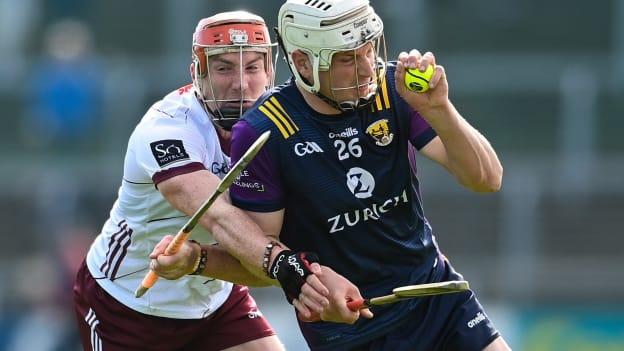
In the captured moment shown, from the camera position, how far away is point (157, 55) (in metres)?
16.1

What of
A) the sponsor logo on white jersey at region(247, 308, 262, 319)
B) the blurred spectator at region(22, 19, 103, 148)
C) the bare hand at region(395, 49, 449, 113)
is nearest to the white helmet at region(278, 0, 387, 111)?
the bare hand at region(395, 49, 449, 113)

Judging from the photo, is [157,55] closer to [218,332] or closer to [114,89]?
[114,89]

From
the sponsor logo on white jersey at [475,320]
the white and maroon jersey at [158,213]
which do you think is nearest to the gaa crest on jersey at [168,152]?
the white and maroon jersey at [158,213]

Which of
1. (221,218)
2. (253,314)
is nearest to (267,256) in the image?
(221,218)

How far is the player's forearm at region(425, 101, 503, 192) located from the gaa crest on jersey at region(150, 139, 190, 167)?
108 centimetres

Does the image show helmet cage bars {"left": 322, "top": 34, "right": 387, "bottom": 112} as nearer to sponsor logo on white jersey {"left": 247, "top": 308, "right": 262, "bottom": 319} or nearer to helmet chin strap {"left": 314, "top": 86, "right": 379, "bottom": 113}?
helmet chin strap {"left": 314, "top": 86, "right": 379, "bottom": 113}

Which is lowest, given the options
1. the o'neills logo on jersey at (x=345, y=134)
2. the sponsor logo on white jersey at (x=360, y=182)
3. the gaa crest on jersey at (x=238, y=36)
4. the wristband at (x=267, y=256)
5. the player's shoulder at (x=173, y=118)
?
the wristband at (x=267, y=256)

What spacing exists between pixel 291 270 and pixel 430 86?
82 cm

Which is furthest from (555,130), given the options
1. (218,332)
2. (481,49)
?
(218,332)

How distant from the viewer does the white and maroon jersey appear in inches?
221

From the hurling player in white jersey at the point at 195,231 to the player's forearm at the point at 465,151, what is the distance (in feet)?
2.03

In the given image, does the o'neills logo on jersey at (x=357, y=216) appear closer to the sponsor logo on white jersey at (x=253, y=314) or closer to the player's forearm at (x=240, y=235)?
the player's forearm at (x=240, y=235)

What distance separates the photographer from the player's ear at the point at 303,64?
5242 millimetres

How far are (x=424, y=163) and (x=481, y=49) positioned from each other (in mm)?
2718
